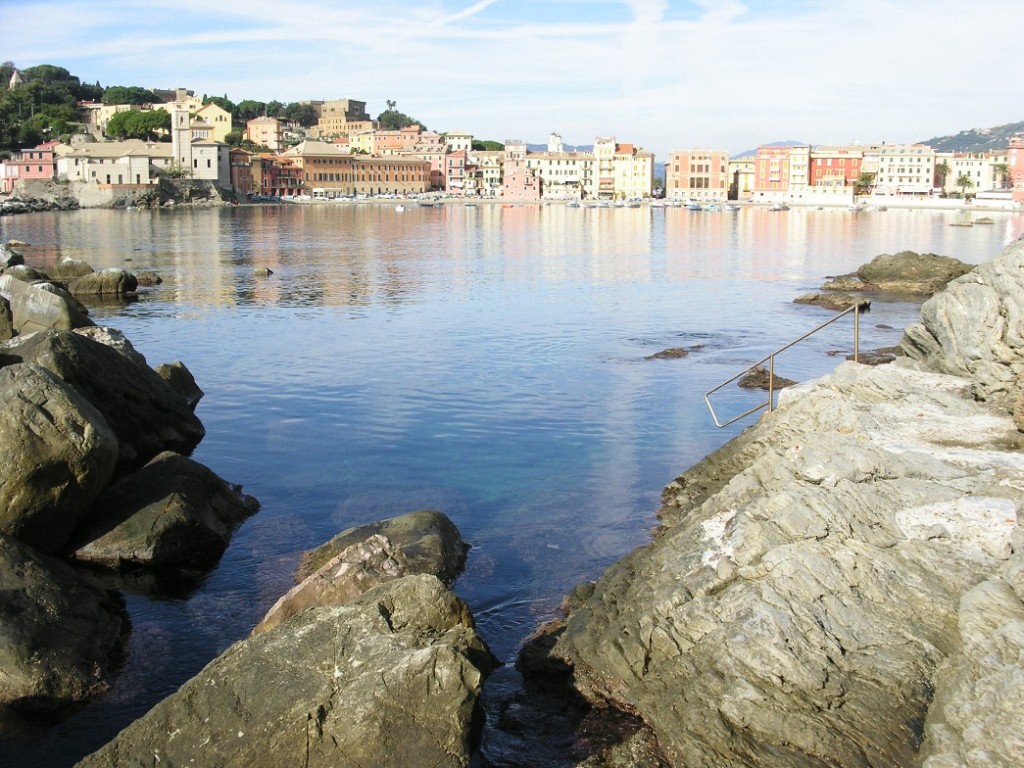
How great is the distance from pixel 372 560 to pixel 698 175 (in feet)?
565

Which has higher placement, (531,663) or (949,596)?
(949,596)

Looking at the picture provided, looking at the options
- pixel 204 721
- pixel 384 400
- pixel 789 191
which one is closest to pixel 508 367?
pixel 384 400

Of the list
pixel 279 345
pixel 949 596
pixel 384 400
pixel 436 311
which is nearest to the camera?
pixel 949 596

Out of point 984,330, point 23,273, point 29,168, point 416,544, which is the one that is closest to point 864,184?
point 29,168

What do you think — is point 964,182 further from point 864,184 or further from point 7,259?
point 7,259

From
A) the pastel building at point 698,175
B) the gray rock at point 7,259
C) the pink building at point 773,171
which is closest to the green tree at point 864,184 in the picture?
the pink building at point 773,171

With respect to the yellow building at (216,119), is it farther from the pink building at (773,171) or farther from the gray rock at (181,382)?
the gray rock at (181,382)

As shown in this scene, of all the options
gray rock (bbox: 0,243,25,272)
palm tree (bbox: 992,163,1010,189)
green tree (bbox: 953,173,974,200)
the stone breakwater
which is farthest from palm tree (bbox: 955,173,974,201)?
the stone breakwater

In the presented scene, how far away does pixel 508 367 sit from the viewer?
75.4 feet

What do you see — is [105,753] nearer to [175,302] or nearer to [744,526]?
[744,526]

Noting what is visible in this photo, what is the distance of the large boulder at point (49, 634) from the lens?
797 cm

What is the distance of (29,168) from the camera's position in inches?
5359

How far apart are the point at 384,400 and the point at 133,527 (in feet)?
28.5

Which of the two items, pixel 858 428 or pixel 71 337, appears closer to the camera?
pixel 858 428
